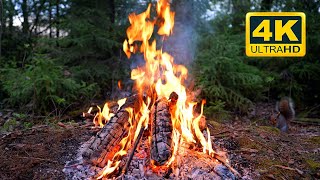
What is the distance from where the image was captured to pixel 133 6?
941 centimetres

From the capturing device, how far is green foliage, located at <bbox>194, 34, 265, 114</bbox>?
7.16 meters

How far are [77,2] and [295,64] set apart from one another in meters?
6.59

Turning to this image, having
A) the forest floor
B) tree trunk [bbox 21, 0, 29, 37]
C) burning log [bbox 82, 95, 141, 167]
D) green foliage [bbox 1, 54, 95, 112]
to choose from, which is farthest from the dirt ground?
tree trunk [bbox 21, 0, 29, 37]

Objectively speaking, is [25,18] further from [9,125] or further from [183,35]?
[9,125]

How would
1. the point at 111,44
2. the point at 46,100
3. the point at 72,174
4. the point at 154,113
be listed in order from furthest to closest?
the point at 111,44 → the point at 46,100 → the point at 154,113 → the point at 72,174

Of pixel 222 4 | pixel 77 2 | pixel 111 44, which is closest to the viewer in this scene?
pixel 111 44

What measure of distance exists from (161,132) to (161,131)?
0.02 meters

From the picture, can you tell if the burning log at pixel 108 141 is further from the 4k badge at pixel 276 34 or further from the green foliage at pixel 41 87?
the 4k badge at pixel 276 34

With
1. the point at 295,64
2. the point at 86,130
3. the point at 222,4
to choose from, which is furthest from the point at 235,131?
the point at 222,4

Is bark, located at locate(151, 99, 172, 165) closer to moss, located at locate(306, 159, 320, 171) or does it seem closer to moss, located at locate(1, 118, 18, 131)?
moss, located at locate(306, 159, 320, 171)

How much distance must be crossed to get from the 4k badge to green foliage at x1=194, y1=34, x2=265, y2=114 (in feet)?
2.27

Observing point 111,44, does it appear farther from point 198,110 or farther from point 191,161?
point 191,161

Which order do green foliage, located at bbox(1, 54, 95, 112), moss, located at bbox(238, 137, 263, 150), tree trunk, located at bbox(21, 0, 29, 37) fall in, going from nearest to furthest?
moss, located at bbox(238, 137, 263, 150) < green foliage, located at bbox(1, 54, 95, 112) < tree trunk, located at bbox(21, 0, 29, 37)

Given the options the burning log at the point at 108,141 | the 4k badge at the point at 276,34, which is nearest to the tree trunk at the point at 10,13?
the 4k badge at the point at 276,34
